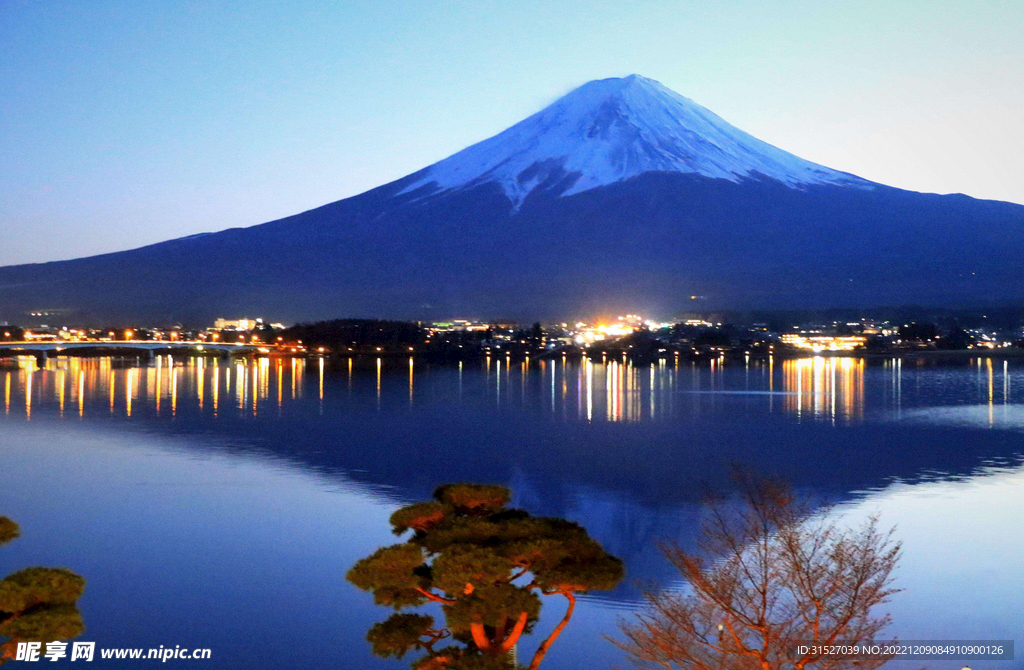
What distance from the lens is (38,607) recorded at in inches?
147

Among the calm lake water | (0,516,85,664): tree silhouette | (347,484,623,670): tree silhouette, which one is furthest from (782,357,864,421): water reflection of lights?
(0,516,85,664): tree silhouette

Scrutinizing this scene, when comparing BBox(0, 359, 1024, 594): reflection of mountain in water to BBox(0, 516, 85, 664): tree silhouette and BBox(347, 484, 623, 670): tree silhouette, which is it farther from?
BBox(0, 516, 85, 664): tree silhouette

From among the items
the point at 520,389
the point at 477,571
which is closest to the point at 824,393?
the point at 520,389

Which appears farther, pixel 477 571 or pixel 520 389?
pixel 520 389

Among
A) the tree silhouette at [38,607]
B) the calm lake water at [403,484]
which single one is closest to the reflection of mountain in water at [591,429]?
the calm lake water at [403,484]

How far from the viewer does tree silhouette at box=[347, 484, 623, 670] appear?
3971mm

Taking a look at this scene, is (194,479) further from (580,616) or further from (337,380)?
(337,380)

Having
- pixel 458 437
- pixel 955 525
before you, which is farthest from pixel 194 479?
pixel 955 525

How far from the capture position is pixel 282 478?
1337 cm

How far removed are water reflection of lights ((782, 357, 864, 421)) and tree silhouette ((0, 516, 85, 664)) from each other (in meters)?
18.9

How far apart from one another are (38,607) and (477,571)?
1598mm

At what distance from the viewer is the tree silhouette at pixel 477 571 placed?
156 inches

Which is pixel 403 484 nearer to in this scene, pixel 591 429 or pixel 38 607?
pixel 591 429

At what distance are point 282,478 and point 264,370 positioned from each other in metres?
30.7
